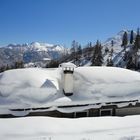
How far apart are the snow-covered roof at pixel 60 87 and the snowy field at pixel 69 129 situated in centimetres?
281

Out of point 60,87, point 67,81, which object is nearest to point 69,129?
point 67,81

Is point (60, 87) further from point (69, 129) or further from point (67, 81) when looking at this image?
point (69, 129)

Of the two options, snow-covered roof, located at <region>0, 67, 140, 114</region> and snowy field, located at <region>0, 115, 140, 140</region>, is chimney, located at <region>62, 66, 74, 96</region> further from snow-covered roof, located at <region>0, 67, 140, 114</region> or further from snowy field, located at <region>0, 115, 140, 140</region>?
snowy field, located at <region>0, 115, 140, 140</region>

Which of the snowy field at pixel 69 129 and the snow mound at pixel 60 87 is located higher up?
the snow mound at pixel 60 87

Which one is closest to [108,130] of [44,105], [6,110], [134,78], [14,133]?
[14,133]

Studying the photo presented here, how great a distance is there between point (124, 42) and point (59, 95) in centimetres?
12062

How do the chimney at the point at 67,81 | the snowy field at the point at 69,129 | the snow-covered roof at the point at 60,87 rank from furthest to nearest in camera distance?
the chimney at the point at 67,81 → the snow-covered roof at the point at 60,87 → the snowy field at the point at 69,129

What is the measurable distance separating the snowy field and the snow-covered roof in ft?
9.23

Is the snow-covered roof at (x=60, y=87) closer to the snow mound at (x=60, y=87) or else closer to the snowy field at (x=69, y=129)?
the snow mound at (x=60, y=87)

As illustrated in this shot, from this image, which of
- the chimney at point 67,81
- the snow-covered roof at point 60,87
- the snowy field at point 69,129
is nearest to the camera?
the snowy field at point 69,129

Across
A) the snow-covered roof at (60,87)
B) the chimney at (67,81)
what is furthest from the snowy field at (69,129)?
the chimney at (67,81)

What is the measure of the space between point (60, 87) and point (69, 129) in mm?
5147

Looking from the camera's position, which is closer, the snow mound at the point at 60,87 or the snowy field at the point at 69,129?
the snowy field at the point at 69,129

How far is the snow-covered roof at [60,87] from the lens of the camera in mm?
13039
